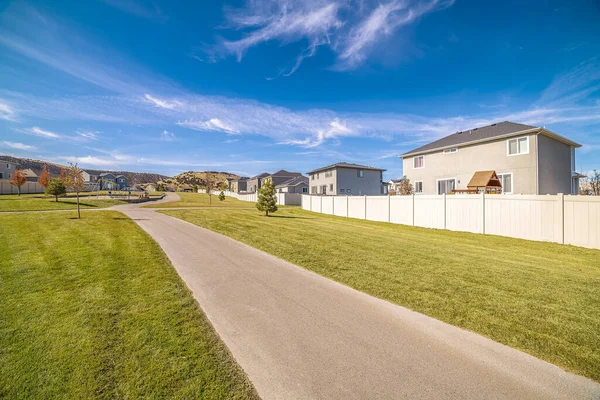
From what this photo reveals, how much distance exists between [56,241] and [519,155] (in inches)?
1106

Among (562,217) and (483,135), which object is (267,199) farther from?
(483,135)

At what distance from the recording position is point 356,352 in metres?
3.35

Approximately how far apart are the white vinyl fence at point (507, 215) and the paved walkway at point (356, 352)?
10.4 m

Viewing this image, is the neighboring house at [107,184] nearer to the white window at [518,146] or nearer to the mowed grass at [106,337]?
the mowed grass at [106,337]

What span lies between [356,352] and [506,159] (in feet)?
74.9

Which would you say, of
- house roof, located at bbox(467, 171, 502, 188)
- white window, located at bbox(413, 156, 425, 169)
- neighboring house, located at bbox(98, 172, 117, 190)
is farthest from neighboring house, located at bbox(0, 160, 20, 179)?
house roof, located at bbox(467, 171, 502, 188)

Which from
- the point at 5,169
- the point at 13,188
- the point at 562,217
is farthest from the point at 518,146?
the point at 5,169

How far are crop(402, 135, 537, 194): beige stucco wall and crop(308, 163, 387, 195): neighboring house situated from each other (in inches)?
519

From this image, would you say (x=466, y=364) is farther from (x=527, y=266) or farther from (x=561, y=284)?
(x=527, y=266)

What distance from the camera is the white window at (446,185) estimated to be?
23016 millimetres

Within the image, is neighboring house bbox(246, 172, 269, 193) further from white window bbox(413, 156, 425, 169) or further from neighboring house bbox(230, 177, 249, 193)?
white window bbox(413, 156, 425, 169)

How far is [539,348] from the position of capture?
3.40 meters

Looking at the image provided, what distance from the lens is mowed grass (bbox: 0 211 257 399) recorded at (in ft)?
8.80

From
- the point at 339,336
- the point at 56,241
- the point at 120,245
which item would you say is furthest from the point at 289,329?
the point at 56,241
